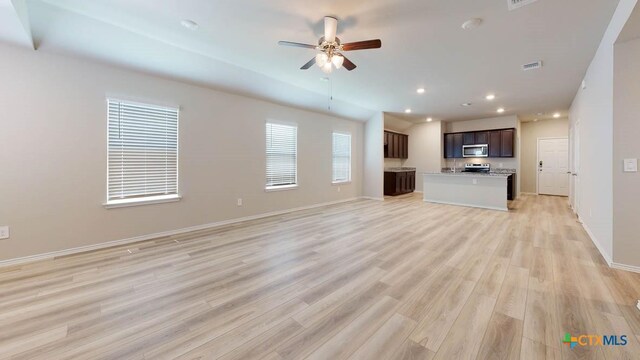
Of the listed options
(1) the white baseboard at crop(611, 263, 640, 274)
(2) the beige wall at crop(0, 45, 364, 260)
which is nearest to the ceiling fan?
(2) the beige wall at crop(0, 45, 364, 260)

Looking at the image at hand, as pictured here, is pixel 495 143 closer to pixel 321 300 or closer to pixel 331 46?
pixel 331 46

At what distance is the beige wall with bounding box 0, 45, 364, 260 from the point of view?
289cm

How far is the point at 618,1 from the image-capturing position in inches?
94.1

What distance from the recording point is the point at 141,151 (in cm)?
380

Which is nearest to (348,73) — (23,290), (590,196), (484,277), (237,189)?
(237,189)

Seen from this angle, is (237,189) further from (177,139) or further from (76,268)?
(76,268)

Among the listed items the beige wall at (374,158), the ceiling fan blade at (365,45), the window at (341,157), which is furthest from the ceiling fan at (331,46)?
the beige wall at (374,158)

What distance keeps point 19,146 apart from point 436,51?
539 centimetres

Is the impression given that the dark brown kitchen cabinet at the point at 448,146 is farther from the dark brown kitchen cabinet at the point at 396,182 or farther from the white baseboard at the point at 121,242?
the white baseboard at the point at 121,242

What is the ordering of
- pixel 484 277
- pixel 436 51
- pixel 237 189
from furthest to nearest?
1. pixel 237 189
2. pixel 436 51
3. pixel 484 277

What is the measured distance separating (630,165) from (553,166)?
742 cm

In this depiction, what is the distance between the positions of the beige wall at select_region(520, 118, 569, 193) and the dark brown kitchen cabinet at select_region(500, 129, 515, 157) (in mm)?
1637

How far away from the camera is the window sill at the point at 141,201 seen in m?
3.52

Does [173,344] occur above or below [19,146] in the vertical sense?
below
